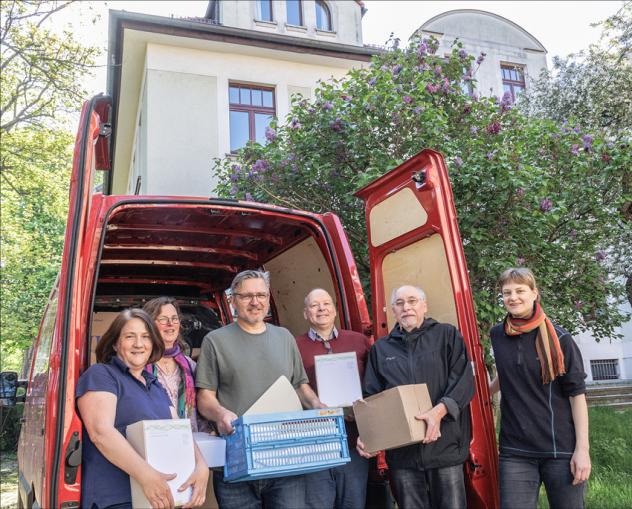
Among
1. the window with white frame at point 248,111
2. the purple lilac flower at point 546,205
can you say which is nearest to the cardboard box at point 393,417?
the purple lilac flower at point 546,205

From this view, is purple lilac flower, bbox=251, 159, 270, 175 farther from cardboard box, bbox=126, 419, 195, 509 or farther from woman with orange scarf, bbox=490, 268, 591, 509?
cardboard box, bbox=126, 419, 195, 509

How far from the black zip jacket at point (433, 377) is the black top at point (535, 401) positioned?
0.66 ft

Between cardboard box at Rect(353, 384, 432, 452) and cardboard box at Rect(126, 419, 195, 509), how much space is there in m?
0.95

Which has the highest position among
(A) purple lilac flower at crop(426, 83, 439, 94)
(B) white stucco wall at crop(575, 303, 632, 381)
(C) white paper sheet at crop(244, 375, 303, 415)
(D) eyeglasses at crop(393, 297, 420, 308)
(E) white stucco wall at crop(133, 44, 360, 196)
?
(E) white stucco wall at crop(133, 44, 360, 196)

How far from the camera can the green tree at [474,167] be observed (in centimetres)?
696

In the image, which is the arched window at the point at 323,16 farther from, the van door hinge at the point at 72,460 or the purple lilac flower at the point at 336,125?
the van door hinge at the point at 72,460

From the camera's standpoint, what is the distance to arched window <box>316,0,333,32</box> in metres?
16.1

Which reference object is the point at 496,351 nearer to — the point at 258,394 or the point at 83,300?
the point at 258,394

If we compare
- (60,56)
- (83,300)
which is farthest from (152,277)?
(60,56)

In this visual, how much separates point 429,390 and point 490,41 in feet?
56.8

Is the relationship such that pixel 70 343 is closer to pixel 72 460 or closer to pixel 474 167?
pixel 72 460

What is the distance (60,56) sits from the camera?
522 inches

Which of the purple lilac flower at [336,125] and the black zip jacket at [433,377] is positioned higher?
the purple lilac flower at [336,125]

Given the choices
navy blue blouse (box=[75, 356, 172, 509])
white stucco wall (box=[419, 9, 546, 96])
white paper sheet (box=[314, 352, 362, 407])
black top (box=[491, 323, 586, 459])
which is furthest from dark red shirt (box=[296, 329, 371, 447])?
white stucco wall (box=[419, 9, 546, 96])
